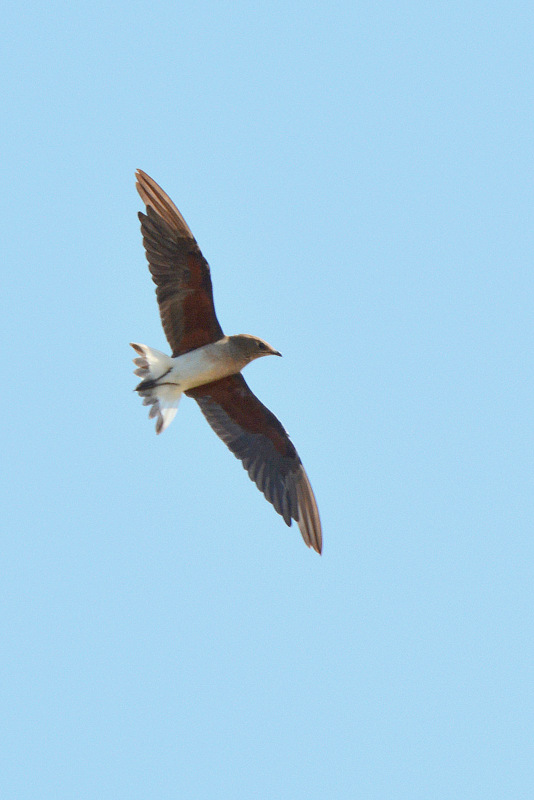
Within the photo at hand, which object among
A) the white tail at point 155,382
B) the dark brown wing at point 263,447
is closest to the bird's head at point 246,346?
the dark brown wing at point 263,447

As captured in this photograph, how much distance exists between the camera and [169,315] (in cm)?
1400

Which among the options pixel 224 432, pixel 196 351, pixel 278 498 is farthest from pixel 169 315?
pixel 278 498

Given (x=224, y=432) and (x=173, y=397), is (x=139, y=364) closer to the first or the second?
(x=173, y=397)

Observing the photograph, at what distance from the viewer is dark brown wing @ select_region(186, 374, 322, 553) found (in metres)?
14.6

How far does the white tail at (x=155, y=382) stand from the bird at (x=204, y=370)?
1 cm

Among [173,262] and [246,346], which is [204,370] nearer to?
[246,346]

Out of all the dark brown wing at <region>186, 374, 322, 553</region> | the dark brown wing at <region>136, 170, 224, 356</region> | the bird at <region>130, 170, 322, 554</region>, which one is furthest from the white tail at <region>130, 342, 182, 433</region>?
the dark brown wing at <region>186, 374, 322, 553</region>

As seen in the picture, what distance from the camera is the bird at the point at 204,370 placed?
45.1ft

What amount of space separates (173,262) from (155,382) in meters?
1.46

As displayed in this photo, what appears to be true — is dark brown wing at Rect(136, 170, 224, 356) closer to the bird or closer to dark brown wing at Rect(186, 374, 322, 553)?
the bird

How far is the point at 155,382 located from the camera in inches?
550

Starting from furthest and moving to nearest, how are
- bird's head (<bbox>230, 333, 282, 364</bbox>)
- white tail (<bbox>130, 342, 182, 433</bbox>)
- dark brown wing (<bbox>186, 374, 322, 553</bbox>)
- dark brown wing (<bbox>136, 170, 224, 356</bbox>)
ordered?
dark brown wing (<bbox>186, 374, 322, 553</bbox>) → bird's head (<bbox>230, 333, 282, 364</bbox>) → white tail (<bbox>130, 342, 182, 433</bbox>) → dark brown wing (<bbox>136, 170, 224, 356</bbox>)

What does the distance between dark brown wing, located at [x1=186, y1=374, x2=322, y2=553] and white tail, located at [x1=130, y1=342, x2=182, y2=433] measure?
74cm

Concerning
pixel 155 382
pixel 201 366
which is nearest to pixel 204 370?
pixel 201 366
